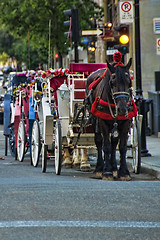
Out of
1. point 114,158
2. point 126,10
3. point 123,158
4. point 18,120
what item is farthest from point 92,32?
point 123,158

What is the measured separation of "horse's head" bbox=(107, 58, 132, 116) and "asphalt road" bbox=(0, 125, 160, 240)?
118 cm

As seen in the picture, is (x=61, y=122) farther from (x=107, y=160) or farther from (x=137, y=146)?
(x=107, y=160)

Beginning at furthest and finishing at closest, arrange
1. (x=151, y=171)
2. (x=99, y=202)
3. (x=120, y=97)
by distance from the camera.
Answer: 1. (x=151, y=171)
2. (x=120, y=97)
3. (x=99, y=202)

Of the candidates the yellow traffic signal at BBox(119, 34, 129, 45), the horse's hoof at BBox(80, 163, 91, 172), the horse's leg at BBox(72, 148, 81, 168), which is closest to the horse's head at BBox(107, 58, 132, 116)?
the horse's hoof at BBox(80, 163, 91, 172)

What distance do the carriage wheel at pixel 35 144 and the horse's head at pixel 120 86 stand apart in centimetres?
294

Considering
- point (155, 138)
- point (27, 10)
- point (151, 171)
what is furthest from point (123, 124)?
point (27, 10)

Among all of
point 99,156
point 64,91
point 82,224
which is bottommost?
point 82,224

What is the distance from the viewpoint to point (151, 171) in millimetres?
12391

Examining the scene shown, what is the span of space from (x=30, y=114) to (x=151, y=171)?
11.3 ft

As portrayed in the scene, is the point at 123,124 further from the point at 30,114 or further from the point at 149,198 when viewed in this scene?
the point at 30,114

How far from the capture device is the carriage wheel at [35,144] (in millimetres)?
13527

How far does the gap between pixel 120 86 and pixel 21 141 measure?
469cm

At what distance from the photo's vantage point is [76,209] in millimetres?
7934

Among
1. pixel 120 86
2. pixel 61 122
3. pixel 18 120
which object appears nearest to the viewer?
pixel 120 86
